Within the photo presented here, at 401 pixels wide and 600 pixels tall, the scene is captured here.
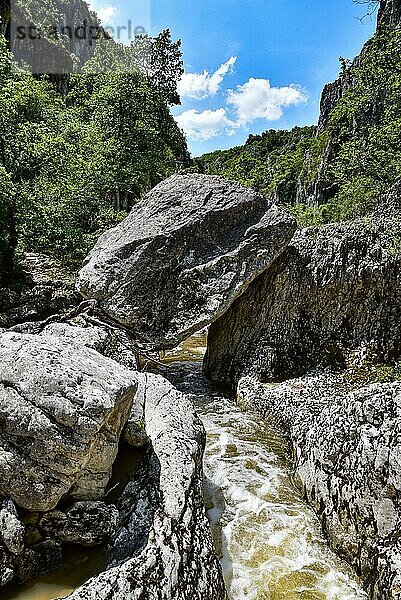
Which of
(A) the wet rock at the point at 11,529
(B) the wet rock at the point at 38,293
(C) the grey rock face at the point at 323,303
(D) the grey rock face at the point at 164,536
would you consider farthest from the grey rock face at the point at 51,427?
(B) the wet rock at the point at 38,293

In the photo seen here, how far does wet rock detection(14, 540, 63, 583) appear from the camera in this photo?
3.91 metres

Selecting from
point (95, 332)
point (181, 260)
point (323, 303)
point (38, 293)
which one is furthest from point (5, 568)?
point (38, 293)

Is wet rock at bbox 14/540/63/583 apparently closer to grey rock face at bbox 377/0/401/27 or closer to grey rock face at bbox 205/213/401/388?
grey rock face at bbox 205/213/401/388

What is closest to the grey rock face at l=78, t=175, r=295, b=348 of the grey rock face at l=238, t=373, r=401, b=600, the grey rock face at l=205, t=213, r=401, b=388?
the grey rock face at l=205, t=213, r=401, b=388

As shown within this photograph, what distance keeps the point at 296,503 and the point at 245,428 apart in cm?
233

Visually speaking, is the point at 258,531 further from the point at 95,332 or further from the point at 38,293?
the point at 38,293

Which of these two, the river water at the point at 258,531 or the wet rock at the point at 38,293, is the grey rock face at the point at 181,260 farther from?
the wet rock at the point at 38,293

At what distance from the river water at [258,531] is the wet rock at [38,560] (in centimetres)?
8

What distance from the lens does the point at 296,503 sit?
6.27m

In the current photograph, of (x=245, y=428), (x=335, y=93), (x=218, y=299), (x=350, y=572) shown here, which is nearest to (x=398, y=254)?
(x=218, y=299)

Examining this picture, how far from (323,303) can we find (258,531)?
555cm

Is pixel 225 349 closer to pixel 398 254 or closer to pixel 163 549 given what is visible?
pixel 398 254

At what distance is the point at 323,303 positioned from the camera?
10016 mm

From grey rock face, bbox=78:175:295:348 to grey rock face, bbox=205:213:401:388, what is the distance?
773 millimetres
